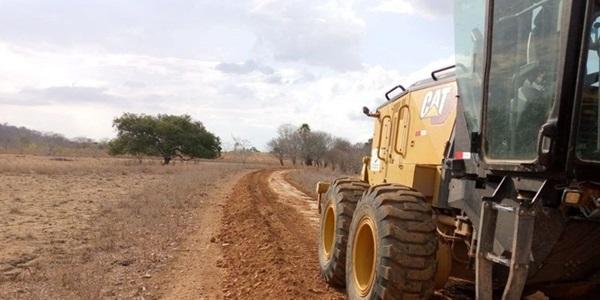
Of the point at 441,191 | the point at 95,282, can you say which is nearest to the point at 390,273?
the point at 441,191

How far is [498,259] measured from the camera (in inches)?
145

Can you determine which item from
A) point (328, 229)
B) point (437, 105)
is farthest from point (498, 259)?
point (328, 229)

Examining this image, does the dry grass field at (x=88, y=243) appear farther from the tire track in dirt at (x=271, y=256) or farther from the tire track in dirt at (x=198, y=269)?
the tire track in dirt at (x=271, y=256)

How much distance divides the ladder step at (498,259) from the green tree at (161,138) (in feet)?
193

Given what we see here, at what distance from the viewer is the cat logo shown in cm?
564

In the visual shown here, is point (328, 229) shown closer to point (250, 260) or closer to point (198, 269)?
point (250, 260)

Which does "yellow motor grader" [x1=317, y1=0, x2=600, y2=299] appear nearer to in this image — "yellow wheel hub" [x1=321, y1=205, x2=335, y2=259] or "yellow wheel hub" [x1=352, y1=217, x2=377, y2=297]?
"yellow wheel hub" [x1=352, y1=217, x2=377, y2=297]

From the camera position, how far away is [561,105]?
3.32 m

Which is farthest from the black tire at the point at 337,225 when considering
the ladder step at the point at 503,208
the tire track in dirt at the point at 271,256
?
the ladder step at the point at 503,208

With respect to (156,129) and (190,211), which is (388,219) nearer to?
(190,211)

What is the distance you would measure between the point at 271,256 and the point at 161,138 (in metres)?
56.9

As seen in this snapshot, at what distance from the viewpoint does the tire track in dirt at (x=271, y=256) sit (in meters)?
6.58

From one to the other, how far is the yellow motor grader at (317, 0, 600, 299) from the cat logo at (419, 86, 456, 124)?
0.11 feet

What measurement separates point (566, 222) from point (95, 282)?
5681 mm
